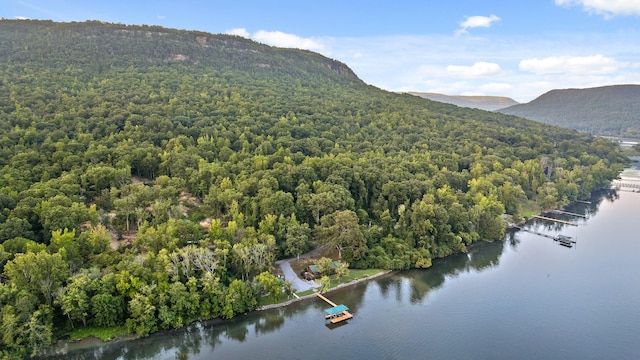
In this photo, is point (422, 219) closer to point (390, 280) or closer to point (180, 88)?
point (390, 280)

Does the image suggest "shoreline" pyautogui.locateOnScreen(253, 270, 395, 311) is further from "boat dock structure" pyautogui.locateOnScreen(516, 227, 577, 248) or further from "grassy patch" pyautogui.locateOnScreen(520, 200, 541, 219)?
"grassy patch" pyautogui.locateOnScreen(520, 200, 541, 219)

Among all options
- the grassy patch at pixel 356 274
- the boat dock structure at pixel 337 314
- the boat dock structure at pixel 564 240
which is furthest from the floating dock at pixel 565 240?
the boat dock structure at pixel 337 314

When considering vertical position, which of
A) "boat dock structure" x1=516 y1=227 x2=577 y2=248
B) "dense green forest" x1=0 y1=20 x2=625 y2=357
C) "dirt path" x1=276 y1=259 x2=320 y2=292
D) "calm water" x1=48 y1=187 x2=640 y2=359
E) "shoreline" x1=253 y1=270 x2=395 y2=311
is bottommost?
"calm water" x1=48 y1=187 x2=640 y2=359

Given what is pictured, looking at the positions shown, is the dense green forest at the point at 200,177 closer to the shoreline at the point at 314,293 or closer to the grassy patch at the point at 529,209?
the shoreline at the point at 314,293

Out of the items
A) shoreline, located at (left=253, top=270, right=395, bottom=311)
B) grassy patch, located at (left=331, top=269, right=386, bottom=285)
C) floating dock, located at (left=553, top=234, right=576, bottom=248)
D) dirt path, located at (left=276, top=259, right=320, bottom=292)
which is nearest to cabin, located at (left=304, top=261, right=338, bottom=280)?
dirt path, located at (left=276, top=259, right=320, bottom=292)

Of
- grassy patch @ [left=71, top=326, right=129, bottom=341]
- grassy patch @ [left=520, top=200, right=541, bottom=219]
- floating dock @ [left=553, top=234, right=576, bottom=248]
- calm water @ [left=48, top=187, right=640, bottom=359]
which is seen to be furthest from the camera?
grassy patch @ [left=520, top=200, right=541, bottom=219]

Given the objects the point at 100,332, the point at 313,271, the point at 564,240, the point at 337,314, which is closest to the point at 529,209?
the point at 564,240

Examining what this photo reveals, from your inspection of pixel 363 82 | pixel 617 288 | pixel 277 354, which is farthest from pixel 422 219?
pixel 363 82
